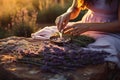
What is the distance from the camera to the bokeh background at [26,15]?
8.21m

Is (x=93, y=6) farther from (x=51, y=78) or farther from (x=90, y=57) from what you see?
(x=51, y=78)

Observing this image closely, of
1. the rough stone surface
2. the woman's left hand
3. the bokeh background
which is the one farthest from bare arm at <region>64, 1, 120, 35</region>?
the bokeh background

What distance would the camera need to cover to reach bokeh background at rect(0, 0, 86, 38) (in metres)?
8.21

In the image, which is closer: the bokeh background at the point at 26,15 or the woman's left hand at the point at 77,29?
the woman's left hand at the point at 77,29

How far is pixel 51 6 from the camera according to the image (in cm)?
1066

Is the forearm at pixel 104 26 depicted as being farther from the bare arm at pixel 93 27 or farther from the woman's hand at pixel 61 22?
the woman's hand at pixel 61 22

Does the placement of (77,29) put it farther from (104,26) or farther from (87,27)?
(104,26)

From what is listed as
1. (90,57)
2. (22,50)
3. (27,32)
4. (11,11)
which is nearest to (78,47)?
(90,57)

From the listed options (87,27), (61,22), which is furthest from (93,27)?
(61,22)

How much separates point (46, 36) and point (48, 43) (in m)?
0.38

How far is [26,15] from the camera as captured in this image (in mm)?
8703

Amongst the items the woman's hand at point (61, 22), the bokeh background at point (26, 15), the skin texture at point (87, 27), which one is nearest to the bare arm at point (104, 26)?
the skin texture at point (87, 27)

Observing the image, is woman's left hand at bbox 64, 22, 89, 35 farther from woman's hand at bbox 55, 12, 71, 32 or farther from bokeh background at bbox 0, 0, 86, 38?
bokeh background at bbox 0, 0, 86, 38

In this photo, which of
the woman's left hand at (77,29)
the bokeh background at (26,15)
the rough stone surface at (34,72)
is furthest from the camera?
the bokeh background at (26,15)
